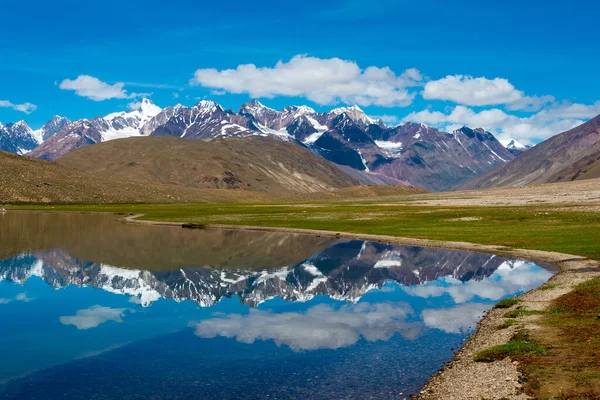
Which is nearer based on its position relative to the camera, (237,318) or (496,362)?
(496,362)

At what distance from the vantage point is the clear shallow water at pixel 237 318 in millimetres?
19875

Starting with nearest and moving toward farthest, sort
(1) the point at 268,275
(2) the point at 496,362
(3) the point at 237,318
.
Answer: (2) the point at 496,362
(3) the point at 237,318
(1) the point at 268,275

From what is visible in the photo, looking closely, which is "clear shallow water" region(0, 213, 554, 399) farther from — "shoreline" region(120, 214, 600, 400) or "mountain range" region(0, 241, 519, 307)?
"shoreline" region(120, 214, 600, 400)

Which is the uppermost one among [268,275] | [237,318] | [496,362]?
[268,275]

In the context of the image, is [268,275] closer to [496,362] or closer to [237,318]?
[237,318]

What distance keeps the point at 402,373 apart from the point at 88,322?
18355 mm

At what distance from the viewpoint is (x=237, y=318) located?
30.5 meters

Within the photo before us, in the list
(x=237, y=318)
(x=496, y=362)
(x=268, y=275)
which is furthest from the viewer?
(x=268, y=275)

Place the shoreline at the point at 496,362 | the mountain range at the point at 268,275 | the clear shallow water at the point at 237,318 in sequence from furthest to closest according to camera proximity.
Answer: the mountain range at the point at 268,275 < the clear shallow water at the point at 237,318 < the shoreline at the point at 496,362

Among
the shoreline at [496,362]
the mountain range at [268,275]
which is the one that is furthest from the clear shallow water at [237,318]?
the shoreline at [496,362]

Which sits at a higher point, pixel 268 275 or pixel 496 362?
pixel 268 275

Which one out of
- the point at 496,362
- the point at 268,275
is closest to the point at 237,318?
the point at 268,275

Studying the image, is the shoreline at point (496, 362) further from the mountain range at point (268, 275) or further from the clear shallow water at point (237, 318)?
the mountain range at point (268, 275)

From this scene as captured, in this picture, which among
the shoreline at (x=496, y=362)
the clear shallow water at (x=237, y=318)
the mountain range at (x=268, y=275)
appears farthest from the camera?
the mountain range at (x=268, y=275)
